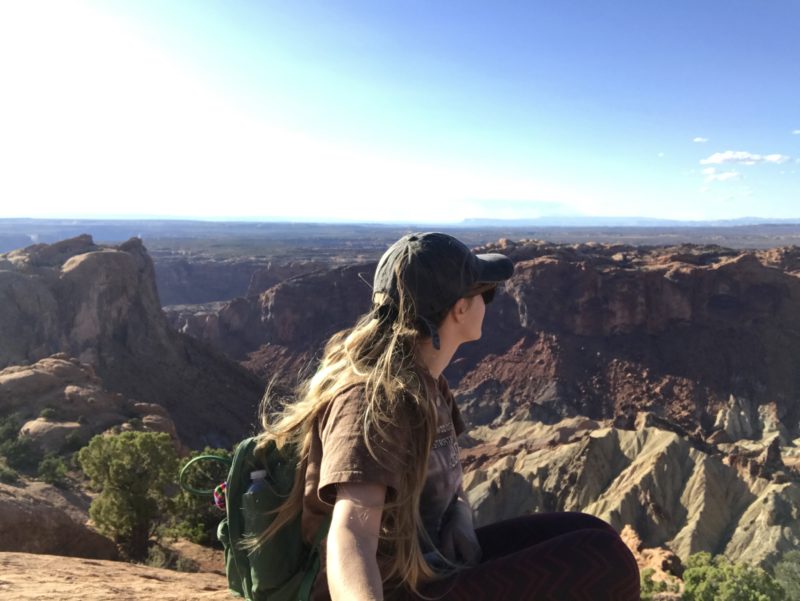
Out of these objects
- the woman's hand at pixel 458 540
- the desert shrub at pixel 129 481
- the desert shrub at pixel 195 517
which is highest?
the woman's hand at pixel 458 540

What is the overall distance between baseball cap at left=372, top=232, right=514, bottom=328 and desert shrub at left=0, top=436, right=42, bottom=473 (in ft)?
74.3

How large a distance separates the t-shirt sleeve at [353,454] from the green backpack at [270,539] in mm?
327

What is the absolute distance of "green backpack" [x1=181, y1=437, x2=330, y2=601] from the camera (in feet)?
7.70

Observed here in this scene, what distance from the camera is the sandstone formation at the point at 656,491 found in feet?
96.0

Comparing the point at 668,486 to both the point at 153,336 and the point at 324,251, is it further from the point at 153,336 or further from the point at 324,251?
the point at 324,251

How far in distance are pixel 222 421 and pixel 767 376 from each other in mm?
49408

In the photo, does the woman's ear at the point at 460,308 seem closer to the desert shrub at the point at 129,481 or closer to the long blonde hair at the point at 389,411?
the long blonde hair at the point at 389,411

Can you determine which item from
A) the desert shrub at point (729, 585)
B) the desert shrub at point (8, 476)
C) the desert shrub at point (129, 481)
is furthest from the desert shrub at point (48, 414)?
the desert shrub at point (729, 585)

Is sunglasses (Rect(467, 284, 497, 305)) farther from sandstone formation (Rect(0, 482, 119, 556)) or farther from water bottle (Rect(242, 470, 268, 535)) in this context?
sandstone formation (Rect(0, 482, 119, 556))

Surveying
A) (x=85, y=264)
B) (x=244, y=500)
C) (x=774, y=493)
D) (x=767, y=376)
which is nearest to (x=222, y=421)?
(x=85, y=264)

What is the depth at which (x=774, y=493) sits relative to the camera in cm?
3008

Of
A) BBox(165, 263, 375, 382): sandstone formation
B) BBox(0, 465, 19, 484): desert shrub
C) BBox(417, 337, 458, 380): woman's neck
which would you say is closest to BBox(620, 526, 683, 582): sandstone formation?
BBox(417, 337, 458, 380): woman's neck

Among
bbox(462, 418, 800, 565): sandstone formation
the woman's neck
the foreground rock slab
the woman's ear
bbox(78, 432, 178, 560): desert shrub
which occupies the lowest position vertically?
bbox(462, 418, 800, 565): sandstone formation

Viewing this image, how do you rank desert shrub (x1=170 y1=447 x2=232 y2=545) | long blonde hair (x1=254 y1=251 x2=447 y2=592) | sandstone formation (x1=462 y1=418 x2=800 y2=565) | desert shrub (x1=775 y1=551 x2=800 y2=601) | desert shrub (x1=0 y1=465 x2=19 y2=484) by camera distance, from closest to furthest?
long blonde hair (x1=254 y1=251 x2=447 y2=592) < desert shrub (x1=170 y1=447 x2=232 y2=545) < desert shrub (x1=775 y1=551 x2=800 y2=601) < desert shrub (x1=0 y1=465 x2=19 y2=484) < sandstone formation (x1=462 y1=418 x2=800 y2=565)
